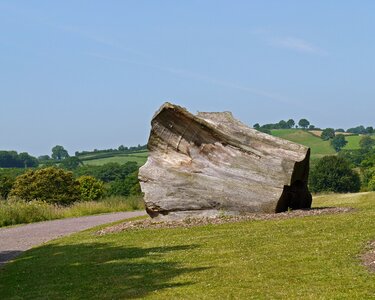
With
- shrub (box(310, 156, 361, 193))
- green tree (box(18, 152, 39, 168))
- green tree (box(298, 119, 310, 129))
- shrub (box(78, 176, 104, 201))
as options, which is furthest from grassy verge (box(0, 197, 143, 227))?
green tree (box(298, 119, 310, 129))

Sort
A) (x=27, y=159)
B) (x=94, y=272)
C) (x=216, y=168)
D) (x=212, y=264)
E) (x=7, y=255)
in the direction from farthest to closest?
1. (x=27, y=159)
2. (x=216, y=168)
3. (x=7, y=255)
4. (x=94, y=272)
5. (x=212, y=264)

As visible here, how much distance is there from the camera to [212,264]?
49.9 ft

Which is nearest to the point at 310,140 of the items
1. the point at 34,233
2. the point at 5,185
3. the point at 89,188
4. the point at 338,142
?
the point at 338,142

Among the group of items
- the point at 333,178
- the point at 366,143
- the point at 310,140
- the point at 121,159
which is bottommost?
the point at 333,178

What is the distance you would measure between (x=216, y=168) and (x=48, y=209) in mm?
14279

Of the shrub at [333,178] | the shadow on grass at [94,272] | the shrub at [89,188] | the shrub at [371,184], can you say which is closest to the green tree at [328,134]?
the shrub at [371,184]

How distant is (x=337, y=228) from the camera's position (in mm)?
18953

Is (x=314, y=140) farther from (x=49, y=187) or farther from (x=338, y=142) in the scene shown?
(x=49, y=187)

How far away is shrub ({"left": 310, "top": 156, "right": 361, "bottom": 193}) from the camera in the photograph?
66125mm

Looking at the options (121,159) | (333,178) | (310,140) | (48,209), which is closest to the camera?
(48,209)

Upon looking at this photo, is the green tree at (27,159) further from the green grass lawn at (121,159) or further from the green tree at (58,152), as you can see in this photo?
the green tree at (58,152)

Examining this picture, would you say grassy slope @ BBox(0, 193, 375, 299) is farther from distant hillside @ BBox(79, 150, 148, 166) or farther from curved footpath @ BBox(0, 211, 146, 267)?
distant hillside @ BBox(79, 150, 148, 166)

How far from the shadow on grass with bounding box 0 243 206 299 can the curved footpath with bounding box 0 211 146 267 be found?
214cm

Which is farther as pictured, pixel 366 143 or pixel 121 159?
pixel 366 143
